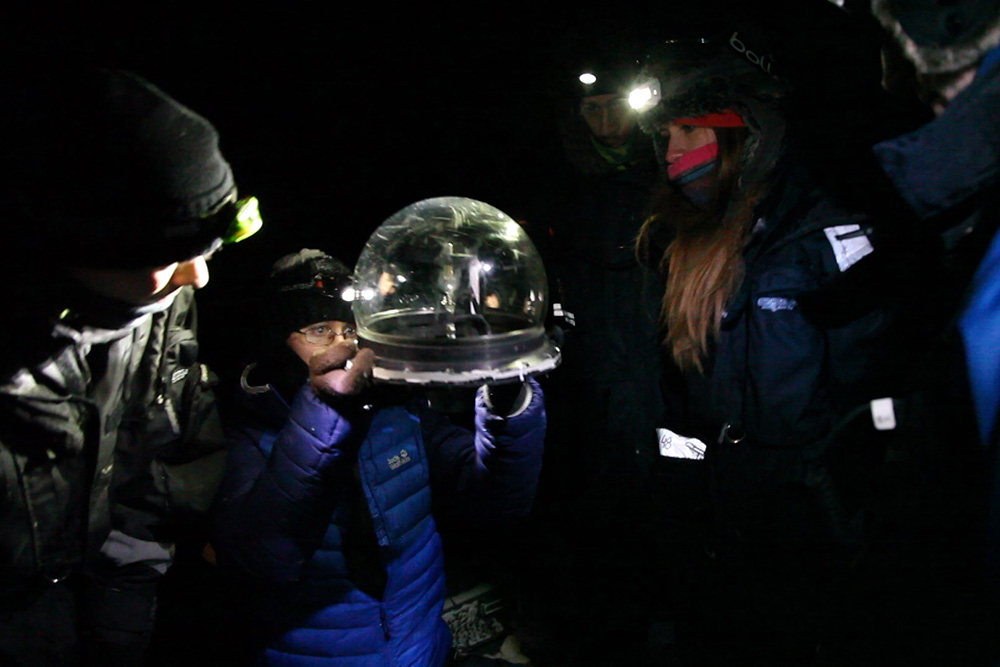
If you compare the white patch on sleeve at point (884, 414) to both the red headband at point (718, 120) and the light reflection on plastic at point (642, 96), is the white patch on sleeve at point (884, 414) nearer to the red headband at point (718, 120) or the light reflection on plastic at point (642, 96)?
the red headband at point (718, 120)

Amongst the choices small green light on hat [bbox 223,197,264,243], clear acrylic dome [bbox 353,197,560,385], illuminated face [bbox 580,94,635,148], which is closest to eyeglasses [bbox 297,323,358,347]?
clear acrylic dome [bbox 353,197,560,385]

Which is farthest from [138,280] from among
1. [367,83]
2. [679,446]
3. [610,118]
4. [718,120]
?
[610,118]

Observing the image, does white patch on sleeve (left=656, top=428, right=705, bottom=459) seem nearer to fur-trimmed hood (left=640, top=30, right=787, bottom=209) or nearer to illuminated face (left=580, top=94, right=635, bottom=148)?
fur-trimmed hood (left=640, top=30, right=787, bottom=209)

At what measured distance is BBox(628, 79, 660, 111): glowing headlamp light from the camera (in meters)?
3.05

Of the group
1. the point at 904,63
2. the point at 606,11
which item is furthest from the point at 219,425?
the point at 606,11

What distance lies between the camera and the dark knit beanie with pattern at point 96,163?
1.18 meters

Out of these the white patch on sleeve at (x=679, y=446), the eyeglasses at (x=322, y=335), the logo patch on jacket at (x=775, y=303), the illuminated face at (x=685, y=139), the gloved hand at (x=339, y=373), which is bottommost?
the white patch on sleeve at (x=679, y=446)

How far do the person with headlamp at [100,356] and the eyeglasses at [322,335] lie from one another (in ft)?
1.71

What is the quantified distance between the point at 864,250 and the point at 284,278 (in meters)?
2.62

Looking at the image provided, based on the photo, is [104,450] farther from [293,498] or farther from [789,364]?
[789,364]

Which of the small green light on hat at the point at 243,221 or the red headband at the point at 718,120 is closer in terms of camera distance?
the small green light on hat at the point at 243,221

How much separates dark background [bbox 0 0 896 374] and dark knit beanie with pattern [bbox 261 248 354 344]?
1.00 metres

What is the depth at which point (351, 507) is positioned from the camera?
7.70 ft

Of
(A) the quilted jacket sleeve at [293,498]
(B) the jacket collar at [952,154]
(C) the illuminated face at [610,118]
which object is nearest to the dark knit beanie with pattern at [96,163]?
(A) the quilted jacket sleeve at [293,498]
